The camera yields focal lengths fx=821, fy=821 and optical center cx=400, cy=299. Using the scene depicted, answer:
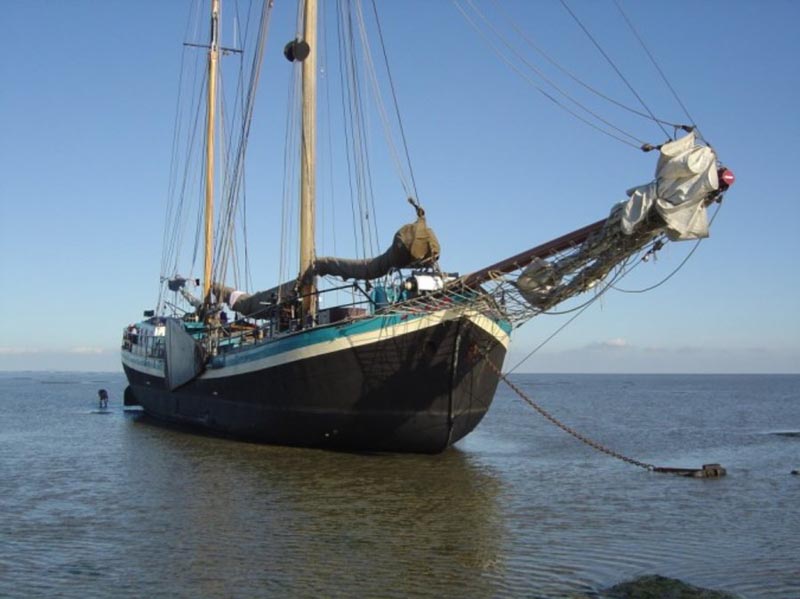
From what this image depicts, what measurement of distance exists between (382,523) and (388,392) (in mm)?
7167

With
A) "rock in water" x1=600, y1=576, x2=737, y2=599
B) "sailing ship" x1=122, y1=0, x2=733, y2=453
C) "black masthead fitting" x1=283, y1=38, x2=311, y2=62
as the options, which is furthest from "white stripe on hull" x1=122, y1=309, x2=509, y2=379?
"rock in water" x1=600, y1=576, x2=737, y2=599

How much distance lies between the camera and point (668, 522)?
13.9 metres

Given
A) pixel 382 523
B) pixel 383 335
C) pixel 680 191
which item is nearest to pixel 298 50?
pixel 383 335

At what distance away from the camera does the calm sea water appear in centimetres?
1019

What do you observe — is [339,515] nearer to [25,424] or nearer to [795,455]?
[795,455]

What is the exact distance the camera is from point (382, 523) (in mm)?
13703

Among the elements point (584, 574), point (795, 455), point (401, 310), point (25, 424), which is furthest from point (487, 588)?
point (25, 424)

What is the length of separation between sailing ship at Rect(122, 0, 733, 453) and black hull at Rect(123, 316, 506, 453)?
0.03m

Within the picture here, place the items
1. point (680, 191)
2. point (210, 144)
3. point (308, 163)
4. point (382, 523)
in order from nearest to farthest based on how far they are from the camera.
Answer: point (382, 523)
point (680, 191)
point (308, 163)
point (210, 144)

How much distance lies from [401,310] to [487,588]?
36.1 ft

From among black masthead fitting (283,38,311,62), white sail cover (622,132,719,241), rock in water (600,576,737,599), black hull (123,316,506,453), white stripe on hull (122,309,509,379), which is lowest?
rock in water (600,576,737,599)

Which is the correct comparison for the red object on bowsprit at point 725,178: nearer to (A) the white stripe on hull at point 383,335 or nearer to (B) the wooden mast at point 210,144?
(A) the white stripe on hull at point 383,335

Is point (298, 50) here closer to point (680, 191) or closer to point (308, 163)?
point (308, 163)

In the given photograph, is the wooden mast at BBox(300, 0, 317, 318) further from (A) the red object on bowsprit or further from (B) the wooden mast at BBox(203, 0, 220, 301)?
(B) the wooden mast at BBox(203, 0, 220, 301)
